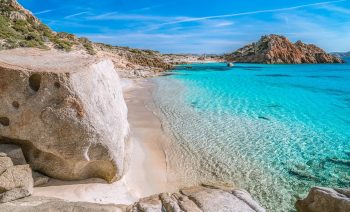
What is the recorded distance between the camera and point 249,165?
6.93 metres

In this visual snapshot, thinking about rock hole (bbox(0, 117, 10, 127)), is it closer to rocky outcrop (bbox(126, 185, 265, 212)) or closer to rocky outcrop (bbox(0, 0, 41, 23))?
rocky outcrop (bbox(126, 185, 265, 212))

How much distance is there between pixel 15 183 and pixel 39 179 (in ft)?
1.95

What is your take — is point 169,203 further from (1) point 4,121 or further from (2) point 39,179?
(1) point 4,121

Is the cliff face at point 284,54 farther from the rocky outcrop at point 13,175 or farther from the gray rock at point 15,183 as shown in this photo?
the gray rock at point 15,183

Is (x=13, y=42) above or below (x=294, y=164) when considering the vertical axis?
above

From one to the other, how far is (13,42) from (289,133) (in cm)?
2972

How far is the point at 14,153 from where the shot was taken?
4129 millimetres

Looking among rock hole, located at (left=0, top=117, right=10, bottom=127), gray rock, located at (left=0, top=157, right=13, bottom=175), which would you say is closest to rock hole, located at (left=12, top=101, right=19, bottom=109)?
rock hole, located at (left=0, top=117, right=10, bottom=127)

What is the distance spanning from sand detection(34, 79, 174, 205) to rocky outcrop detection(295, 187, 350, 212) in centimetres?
323

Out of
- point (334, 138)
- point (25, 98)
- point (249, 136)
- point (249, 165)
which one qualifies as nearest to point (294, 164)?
point (249, 165)

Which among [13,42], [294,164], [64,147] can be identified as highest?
[13,42]

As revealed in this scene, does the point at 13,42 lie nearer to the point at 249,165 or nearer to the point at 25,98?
the point at 25,98

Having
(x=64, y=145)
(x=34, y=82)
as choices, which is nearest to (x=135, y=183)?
(x=64, y=145)

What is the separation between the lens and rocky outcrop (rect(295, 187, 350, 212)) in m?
3.86
